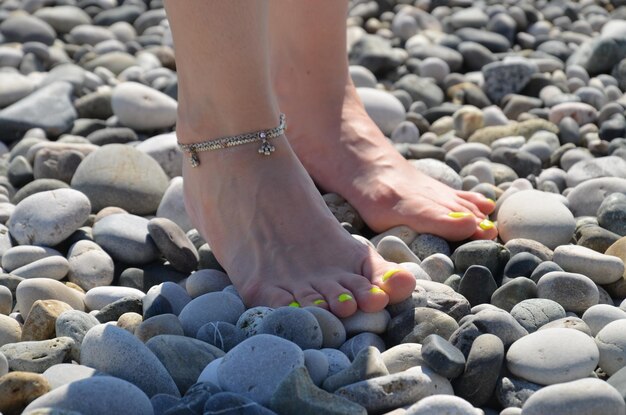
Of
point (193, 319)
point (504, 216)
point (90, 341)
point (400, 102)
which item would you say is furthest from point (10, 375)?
point (400, 102)

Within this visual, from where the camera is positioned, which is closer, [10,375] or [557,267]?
[10,375]

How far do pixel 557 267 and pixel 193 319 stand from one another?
0.77 meters

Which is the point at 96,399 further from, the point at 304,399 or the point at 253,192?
the point at 253,192

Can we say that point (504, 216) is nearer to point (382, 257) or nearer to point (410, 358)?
point (382, 257)

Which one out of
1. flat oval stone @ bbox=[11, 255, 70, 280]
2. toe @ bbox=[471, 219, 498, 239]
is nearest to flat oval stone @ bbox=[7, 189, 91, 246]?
flat oval stone @ bbox=[11, 255, 70, 280]

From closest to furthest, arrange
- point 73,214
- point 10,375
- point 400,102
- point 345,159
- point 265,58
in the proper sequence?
point 10,375
point 265,58
point 73,214
point 345,159
point 400,102

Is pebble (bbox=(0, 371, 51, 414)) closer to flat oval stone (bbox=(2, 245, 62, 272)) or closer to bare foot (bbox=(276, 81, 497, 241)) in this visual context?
flat oval stone (bbox=(2, 245, 62, 272))

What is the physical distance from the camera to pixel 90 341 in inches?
61.9

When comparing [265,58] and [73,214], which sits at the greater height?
[265,58]

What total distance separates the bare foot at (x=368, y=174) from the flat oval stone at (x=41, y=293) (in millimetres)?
764

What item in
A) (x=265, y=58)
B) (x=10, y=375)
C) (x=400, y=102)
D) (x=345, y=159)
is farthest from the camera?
(x=400, y=102)

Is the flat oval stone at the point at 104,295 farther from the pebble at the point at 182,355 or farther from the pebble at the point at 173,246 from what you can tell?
the pebble at the point at 182,355

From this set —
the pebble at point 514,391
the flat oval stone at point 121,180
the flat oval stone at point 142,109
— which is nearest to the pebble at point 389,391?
the pebble at point 514,391

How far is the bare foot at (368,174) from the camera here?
226cm
